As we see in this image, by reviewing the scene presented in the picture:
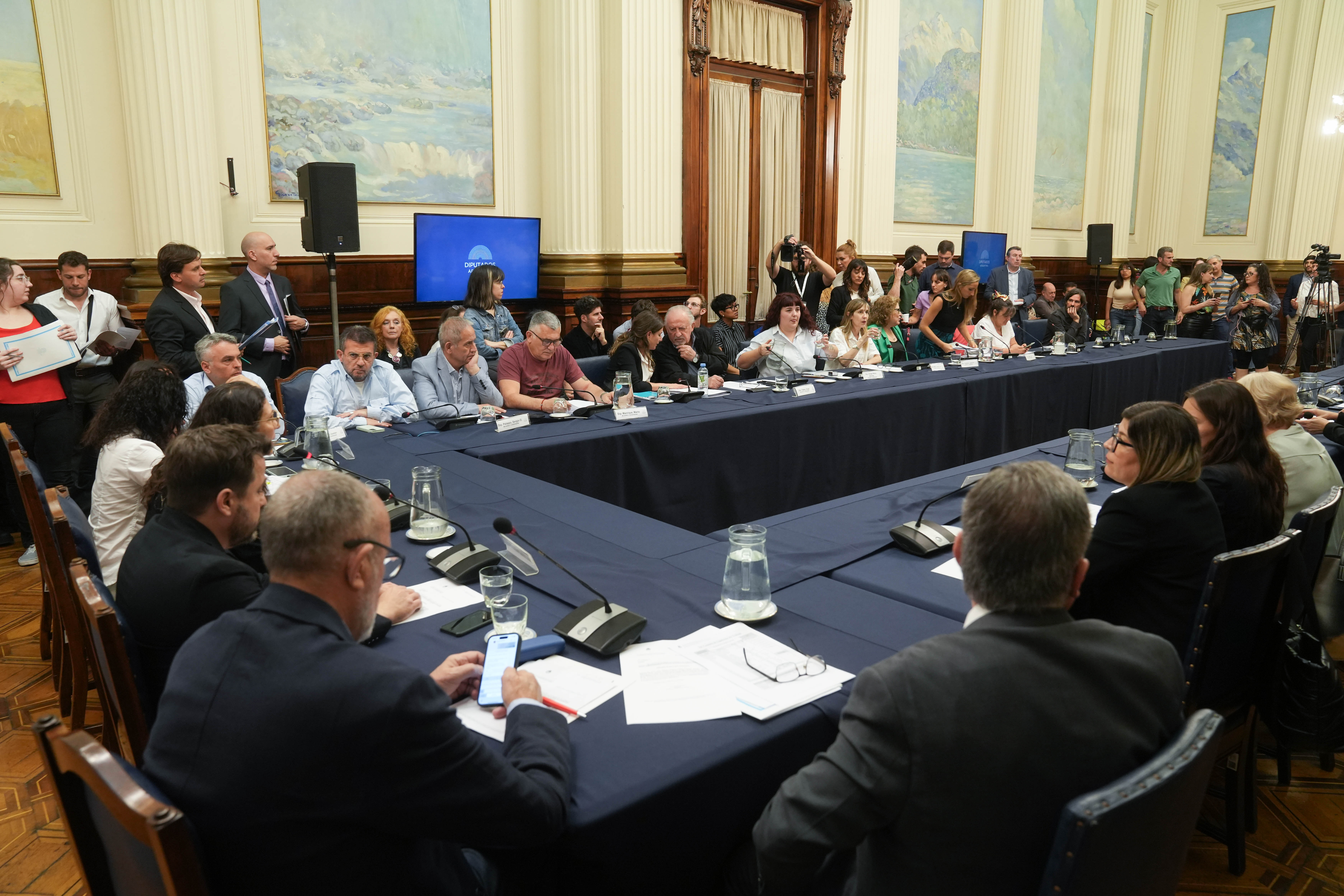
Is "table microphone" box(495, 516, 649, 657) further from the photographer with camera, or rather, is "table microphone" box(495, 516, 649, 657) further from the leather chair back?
the photographer with camera

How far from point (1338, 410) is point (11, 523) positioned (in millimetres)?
6941

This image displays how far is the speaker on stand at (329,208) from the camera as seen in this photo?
522 centimetres

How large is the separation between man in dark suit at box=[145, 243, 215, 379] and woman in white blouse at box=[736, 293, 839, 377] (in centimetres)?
335

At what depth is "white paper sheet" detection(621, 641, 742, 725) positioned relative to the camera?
1502mm

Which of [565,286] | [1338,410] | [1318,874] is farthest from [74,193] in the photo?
[1338,410]

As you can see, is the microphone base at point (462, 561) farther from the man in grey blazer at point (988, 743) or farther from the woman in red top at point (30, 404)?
the woman in red top at point (30, 404)

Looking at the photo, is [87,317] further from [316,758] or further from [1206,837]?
[1206,837]

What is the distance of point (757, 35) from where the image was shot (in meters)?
8.25

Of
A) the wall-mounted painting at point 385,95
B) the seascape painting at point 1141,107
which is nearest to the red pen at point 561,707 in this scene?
the wall-mounted painting at point 385,95

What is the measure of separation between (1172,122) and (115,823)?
14998 mm

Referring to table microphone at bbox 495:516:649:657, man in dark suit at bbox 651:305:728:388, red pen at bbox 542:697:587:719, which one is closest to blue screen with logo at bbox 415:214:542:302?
man in dark suit at bbox 651:305:728:388

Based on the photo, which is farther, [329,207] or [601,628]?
[329,207]

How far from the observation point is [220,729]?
1.08m

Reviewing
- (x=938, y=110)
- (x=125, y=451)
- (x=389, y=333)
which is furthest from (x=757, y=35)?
(x=125, y=451)
